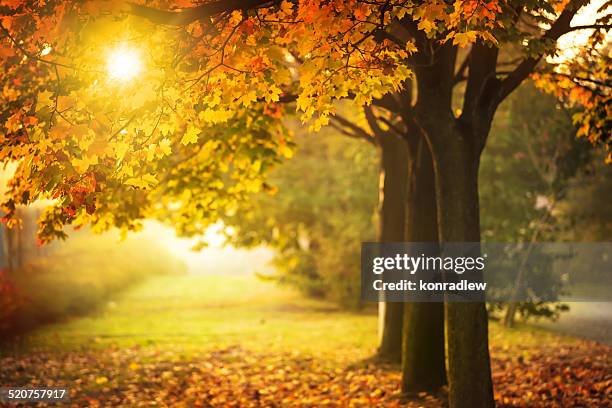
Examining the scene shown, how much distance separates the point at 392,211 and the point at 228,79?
6752 millimetres

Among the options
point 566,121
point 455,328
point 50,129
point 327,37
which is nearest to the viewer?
point 50,129

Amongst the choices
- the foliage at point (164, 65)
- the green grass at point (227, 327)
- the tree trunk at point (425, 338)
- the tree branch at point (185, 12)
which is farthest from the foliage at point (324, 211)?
the tree branch at point (185, 12)

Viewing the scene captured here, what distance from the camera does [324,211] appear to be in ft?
77.8

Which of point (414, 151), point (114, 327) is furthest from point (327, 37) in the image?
point (114, 327)

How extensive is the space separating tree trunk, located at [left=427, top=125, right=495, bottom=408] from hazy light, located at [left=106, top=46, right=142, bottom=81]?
3.46 m

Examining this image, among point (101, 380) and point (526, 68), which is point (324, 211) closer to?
point (101, 380)

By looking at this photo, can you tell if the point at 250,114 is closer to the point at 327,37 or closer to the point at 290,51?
the point at 290,51

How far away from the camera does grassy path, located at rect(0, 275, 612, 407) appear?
35.2 ft

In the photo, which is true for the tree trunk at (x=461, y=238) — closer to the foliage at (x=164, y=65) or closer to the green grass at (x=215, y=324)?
the foliage at (x=164, y=65)

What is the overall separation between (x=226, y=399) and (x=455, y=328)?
13.3ft

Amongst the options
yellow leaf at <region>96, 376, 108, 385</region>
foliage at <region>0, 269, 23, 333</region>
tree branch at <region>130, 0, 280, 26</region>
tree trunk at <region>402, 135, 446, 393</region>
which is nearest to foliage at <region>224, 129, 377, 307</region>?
foliage at <region>0, 269, 23, 333</region>

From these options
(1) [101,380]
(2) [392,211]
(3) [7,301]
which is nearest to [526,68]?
(2) [392,211]

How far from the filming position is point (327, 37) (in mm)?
6828

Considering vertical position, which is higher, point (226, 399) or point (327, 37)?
point (327, 37)
